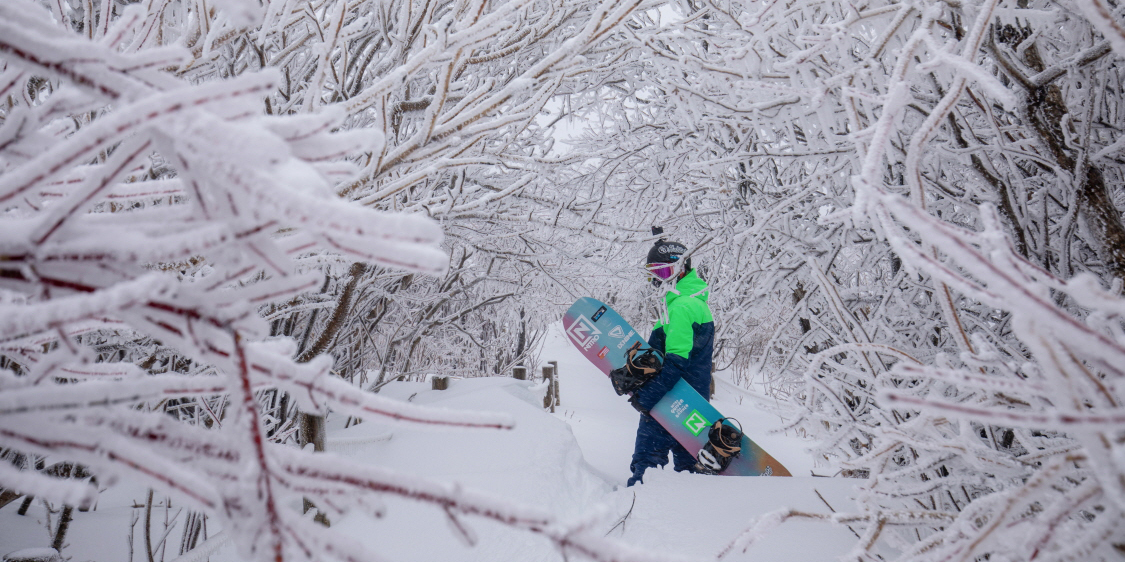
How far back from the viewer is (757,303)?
11.5ft

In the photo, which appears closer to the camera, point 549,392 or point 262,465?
point 262,465

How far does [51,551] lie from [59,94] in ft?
4.73

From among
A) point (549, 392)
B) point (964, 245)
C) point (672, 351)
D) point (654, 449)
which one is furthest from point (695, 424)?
point (964, 245)

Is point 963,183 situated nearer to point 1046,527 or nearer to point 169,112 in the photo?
point 1046,527

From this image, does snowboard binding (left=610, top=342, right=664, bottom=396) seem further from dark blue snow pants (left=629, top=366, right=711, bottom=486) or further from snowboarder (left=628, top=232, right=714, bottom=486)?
dark blue snow pants (left=629, top=366, right=711, bottom=486)

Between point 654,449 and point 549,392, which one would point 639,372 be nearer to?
point 654,449


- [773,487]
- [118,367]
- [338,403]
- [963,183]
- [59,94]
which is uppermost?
[59,94]

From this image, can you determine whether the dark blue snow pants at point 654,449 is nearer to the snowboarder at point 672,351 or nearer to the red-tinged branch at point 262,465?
the snowboarder at point 672,351

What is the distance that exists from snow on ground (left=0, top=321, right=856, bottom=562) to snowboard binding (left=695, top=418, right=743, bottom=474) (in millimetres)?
767

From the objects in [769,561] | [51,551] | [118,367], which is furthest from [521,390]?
[118,367]

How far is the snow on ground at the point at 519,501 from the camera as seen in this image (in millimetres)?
1904

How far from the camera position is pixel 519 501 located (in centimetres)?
140

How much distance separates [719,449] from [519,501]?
3111 millimetres

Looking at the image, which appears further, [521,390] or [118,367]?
[521,390]
